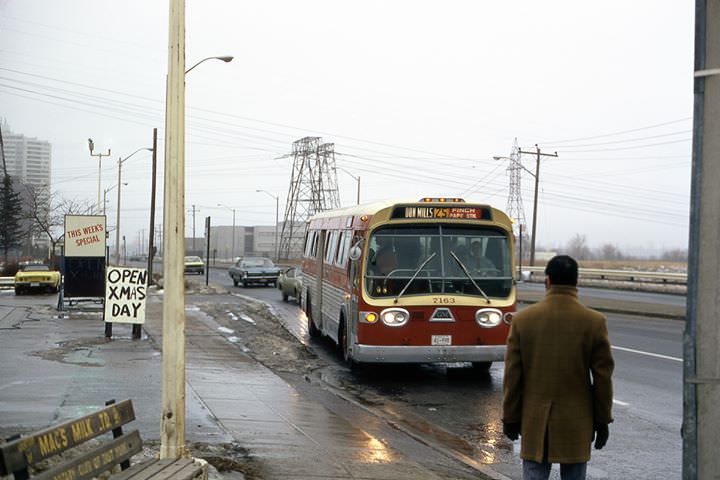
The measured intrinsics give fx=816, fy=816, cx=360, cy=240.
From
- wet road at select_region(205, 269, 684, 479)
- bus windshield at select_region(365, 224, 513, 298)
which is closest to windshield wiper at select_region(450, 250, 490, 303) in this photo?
bus windshield at select_region(365, 224, 513, 298)

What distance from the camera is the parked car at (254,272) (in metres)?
45.2

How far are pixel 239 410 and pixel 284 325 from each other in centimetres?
1282

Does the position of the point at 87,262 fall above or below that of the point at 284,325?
above

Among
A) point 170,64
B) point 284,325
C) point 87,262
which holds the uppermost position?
point 170,64

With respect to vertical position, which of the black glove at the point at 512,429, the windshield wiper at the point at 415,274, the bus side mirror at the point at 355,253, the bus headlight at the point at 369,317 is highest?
the bus side mirror at the point at 355,253

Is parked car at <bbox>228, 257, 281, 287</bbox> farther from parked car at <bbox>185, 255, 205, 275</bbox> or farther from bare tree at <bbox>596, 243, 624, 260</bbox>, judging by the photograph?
bare tree at <bbox>596, 243, 624, 260</bbox>

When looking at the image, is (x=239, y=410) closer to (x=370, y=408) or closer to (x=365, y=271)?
(x=370, y=408)

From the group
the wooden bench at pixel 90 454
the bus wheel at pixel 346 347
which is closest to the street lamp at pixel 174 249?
the wooden bench at pixel 90 454

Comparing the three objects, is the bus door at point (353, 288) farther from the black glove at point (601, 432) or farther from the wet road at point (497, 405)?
the black glove at point (601, 432)

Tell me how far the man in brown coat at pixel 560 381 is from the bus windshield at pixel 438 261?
831 centimetres

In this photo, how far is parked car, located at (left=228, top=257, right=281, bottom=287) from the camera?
45.2 m

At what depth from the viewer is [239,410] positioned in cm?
1021

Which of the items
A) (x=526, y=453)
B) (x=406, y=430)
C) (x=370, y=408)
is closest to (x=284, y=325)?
(x=370, y=408)

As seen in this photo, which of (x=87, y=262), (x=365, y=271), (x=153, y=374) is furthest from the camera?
(x=87, y=262)
